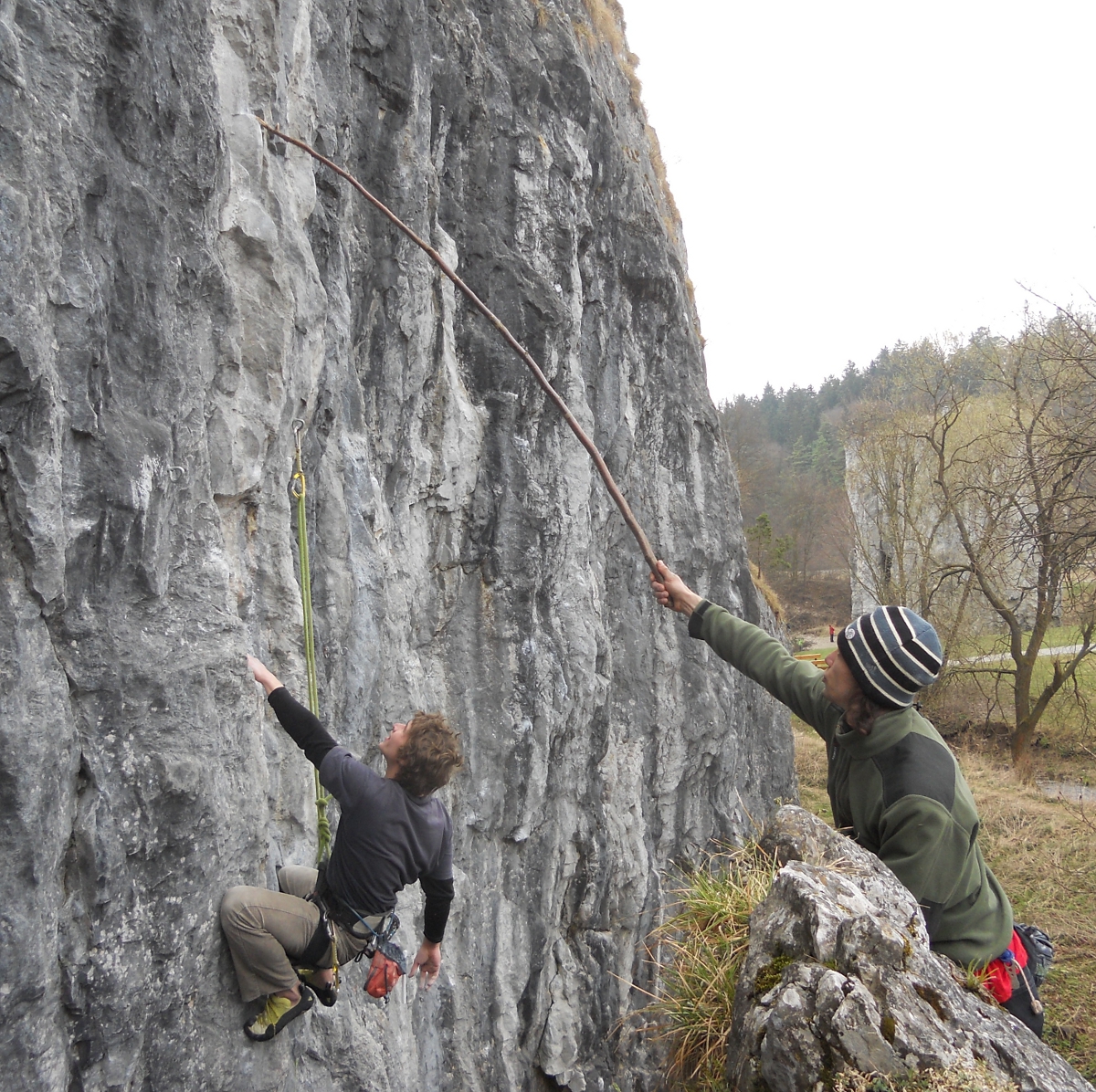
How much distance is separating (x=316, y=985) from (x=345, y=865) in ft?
2.35

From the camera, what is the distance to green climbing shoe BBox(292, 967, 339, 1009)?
3680 millimetres

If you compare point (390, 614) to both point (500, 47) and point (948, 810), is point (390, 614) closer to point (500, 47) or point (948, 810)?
point (948, 810)

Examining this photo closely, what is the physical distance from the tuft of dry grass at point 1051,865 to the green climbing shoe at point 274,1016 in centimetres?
734

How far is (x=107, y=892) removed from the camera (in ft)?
9.56

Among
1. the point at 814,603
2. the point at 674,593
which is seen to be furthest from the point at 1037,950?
the point at 814,603

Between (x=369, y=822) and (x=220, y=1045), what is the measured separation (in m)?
1.08

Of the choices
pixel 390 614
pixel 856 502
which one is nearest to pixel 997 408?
pixel 856 502

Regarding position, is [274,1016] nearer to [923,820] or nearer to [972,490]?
[923,820]

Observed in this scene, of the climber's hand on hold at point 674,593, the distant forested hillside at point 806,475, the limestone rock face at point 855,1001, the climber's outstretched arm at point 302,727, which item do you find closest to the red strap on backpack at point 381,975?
the climber's outstretched arm at point 302,727

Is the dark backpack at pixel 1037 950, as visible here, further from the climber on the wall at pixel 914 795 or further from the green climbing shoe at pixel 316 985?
the green climbing shoe at pixel 316 985

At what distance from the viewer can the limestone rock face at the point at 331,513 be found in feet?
9.34

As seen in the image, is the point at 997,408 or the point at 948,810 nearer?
the point at 948,810

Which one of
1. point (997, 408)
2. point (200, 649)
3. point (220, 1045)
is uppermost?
point (997, 408)

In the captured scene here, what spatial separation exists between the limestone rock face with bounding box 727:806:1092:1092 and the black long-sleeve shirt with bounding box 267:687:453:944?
145 centimetres
